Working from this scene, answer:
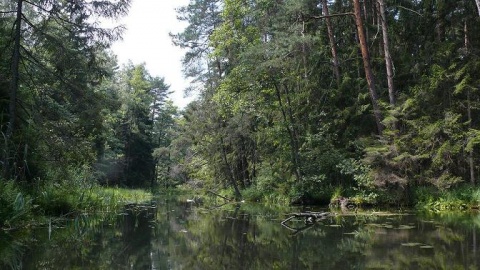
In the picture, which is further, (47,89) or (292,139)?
(292,139)

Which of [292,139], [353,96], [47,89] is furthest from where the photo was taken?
[292,139]

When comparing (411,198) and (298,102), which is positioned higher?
(298,102)

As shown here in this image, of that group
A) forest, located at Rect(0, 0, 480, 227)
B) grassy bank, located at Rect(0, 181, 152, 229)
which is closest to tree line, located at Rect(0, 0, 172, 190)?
forest, located at Rect(0, 0, 480, 227)

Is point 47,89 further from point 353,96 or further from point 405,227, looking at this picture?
point 353,96

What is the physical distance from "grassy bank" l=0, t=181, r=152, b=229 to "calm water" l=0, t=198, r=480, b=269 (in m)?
0.42

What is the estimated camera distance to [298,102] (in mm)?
19859

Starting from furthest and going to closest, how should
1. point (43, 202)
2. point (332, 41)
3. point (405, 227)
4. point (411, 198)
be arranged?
point (332, 41), point (411, 198), point (43, 202), point (405, 227)

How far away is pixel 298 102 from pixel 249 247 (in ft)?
44.9

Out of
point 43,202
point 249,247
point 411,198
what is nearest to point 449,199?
point 411,198

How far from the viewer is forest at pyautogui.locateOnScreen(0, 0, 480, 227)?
424 inches

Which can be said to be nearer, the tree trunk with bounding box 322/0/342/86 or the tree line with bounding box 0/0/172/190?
the tree line with bounding box 0/0/172/190

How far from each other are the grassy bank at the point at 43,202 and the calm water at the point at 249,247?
416 millimetres

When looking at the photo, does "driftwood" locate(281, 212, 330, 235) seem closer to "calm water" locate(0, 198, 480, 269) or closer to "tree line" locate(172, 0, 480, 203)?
"calm water" locate(0, 198, 480, 269)

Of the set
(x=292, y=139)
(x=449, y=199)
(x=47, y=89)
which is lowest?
(x=449, y=199)
